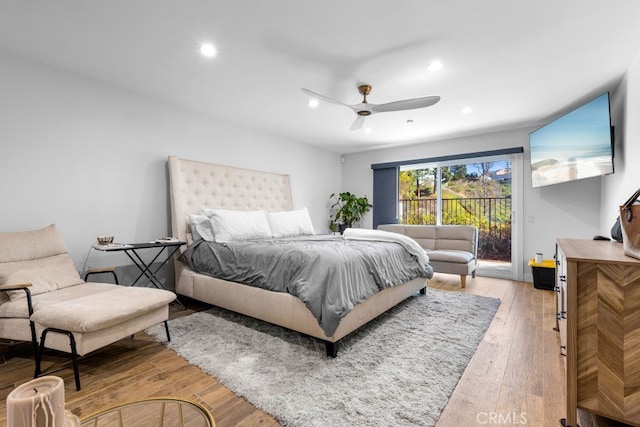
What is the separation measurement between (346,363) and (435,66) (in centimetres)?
264

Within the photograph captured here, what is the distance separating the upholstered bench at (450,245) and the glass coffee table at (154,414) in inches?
159

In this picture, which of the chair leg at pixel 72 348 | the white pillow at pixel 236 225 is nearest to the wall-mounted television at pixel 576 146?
the white pillow at pixel 236 225

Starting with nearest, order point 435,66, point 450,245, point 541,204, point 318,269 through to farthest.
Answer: point 318,269 → point 435,66 → point 541,204 → point 450,245

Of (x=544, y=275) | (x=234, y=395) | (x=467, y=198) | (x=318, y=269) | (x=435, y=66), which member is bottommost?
(x=234, y=395)

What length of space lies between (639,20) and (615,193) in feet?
5.96

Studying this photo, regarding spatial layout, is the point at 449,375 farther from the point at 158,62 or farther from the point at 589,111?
the point at 158,62

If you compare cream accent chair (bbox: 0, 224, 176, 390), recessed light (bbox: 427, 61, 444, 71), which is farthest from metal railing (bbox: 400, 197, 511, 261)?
cream accent chair (bbox: 0, 224, 176, 390)

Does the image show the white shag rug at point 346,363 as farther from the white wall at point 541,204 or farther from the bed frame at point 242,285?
the white wall at point 541,204

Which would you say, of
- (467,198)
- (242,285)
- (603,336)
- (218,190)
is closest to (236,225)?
(218,190)

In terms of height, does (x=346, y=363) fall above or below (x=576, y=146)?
below

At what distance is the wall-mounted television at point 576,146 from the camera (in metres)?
2.86

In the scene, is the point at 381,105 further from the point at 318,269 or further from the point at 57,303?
the point at 57,303

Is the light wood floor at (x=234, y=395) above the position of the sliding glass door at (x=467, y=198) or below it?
below

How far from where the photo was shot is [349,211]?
A: 610cm
